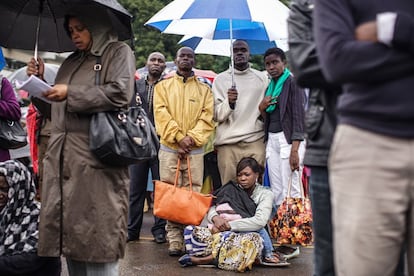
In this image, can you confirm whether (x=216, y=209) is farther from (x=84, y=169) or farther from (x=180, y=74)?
(x=84, y=169)

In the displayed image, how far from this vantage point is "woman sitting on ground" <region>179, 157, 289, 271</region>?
566 centimetres

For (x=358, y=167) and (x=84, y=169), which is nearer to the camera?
(x=358, y=167)

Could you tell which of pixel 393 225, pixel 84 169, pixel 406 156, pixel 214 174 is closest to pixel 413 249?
pixel 393 225

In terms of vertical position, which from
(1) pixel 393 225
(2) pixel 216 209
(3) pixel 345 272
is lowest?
(2) pixel 216 209

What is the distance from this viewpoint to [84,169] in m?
3.70

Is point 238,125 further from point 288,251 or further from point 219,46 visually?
point 219,46

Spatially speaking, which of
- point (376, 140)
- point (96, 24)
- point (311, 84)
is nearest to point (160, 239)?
point (96, 24)

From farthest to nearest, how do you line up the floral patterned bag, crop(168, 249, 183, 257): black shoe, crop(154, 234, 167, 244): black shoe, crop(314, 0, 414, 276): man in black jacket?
1. crop(154, 234, 167, 244): black shoe
2. crop(168, 249, 183, 257): black shoe
3. the floral patterned bag
4. crop(314, 0, 414, 276): man in black jacket

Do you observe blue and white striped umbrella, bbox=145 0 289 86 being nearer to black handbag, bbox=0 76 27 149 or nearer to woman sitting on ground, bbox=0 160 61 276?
black handbag, bbox=0 76 27 149

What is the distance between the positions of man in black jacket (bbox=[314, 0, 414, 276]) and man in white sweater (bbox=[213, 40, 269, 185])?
163 inches

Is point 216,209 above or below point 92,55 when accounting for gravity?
below

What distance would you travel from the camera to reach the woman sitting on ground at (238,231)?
223 inches

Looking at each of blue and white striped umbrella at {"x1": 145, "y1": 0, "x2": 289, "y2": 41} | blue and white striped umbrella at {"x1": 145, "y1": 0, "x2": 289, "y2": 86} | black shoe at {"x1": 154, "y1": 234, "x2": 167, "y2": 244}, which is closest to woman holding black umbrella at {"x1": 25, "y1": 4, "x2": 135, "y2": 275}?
blue and white striped umbrella at {"x1": 145, "y1": 0, "x2": 289, "y2": 86}

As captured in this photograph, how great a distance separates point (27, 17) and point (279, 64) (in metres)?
2.61
